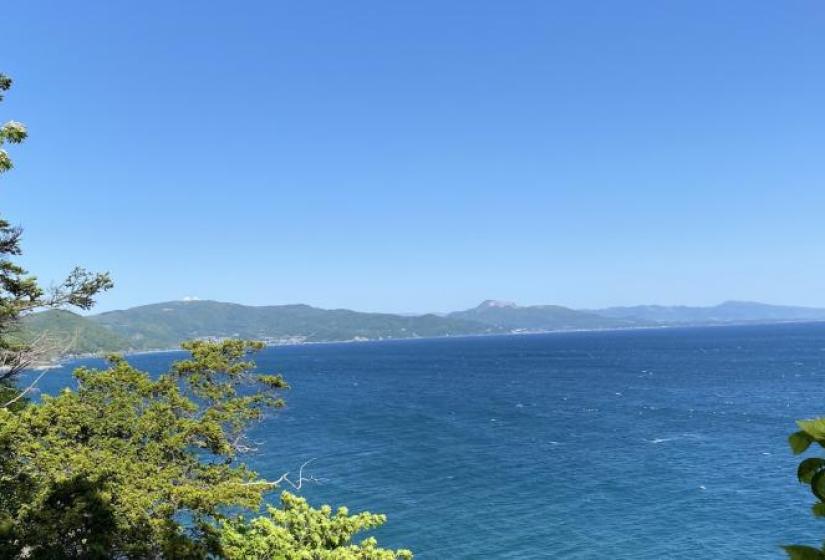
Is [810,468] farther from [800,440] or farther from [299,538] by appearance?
[299,538]

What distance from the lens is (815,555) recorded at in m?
3.66

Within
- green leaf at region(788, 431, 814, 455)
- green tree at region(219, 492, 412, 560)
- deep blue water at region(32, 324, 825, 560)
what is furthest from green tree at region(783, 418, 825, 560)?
deep blue water at region(32, 324, 825, 560)

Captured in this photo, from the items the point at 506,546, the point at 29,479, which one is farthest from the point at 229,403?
the point at 506,546

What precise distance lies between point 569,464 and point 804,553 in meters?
59.3

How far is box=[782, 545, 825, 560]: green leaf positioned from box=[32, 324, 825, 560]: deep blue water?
36.6 meters

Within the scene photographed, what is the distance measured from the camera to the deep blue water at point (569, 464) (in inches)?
1540

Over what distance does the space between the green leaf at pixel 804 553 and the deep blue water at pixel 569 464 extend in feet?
120

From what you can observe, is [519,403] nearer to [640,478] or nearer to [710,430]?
[710,430]

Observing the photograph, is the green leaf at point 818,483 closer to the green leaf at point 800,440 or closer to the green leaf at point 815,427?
the green leaf at point 800,440

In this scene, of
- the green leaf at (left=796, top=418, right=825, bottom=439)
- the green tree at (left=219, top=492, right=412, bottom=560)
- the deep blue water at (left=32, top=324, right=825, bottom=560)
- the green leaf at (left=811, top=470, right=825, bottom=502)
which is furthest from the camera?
the deep blue water at (left=32, top=324, right=825, bottom=560)

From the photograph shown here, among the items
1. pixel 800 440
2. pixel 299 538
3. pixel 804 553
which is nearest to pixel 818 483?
pixel 800 440

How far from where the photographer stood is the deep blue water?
39.1 meters

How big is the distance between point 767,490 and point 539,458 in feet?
71.8

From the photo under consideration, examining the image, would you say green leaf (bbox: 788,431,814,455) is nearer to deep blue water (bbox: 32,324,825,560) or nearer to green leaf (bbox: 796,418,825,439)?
green leaf (bbox: 796,418,825,439)
